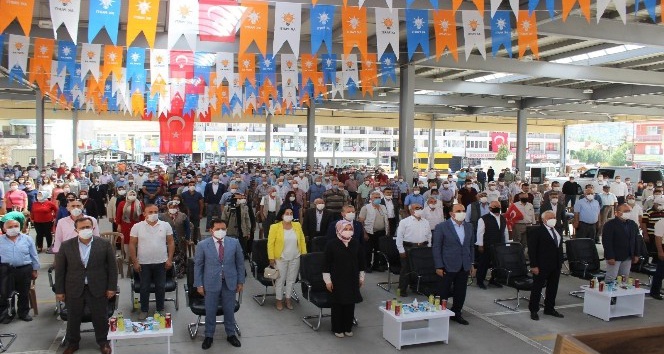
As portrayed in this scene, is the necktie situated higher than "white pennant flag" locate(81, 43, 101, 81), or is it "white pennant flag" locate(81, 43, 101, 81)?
"white pennant flag" locate(81, 43, 101, 81)

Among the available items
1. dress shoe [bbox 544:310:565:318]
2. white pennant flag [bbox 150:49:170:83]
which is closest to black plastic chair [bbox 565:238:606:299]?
dress shoe [bbox 544:310:565:318]

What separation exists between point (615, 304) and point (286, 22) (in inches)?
301

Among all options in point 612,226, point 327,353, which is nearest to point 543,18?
point 612,226

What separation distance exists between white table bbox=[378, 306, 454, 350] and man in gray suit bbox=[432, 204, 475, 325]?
81 centimetres

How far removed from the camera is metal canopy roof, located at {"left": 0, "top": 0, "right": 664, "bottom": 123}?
1300cm

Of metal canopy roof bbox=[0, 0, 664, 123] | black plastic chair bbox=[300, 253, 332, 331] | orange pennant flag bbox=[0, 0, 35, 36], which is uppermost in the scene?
metal canopy roof bbox=[0, 0, 664, 123]

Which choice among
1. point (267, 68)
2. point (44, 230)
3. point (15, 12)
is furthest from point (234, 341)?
point (267, 68)

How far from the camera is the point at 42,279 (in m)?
10.3

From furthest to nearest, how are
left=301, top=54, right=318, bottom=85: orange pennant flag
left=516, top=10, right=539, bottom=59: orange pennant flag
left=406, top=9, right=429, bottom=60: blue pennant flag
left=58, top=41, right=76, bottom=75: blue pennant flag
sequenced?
left=301, top=54, right=318, bottom=85: orange pennant flag, left=58, top=41, right=76, bottom=75: blue pennant flag, left=406, top=9, right=429, bottom=60: blue pennant flag, left=516, top=10, right=539, bottom=59: orange pennant flag

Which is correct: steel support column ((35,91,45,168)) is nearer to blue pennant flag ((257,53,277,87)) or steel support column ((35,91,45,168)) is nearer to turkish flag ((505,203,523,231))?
blue pennant flag ((257,53,277,87))

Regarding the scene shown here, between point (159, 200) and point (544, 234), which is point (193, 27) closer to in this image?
point (159, 200)

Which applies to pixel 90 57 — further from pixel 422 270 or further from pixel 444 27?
pixel 422 270

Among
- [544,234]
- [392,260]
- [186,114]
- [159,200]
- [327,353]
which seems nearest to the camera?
[327,353]

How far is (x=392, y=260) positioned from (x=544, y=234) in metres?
2.86
